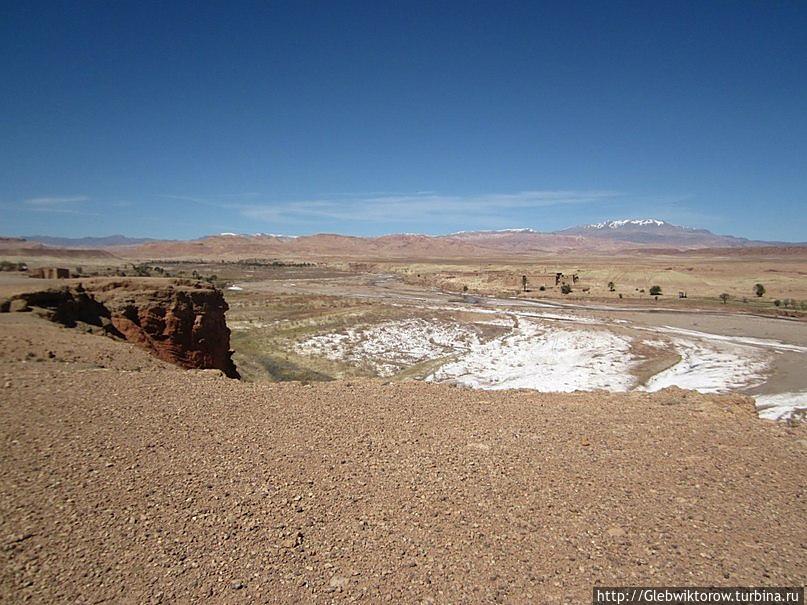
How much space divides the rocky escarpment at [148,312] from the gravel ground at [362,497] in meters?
6.55

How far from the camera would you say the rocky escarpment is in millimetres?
14625

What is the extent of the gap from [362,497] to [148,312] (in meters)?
14.1

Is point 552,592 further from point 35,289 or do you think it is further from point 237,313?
point 237,313

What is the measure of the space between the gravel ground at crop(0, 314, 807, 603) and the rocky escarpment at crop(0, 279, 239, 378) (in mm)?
6549

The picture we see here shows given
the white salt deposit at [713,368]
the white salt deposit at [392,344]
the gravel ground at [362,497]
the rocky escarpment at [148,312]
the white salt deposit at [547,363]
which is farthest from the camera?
the white salt deposit at [392,344]

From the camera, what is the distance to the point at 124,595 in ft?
13.1

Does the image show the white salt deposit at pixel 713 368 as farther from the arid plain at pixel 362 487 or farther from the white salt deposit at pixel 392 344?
the arid plain at pixel 362 487

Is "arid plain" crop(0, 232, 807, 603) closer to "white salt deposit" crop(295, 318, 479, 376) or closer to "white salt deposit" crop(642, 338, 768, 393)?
"white salt deposit" crop(642, 338, 768, 393)

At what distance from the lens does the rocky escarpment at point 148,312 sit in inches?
576

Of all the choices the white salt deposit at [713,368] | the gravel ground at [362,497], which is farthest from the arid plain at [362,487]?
the white salt deposit at [713,368]

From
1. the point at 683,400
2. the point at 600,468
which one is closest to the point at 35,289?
the point at 600,468

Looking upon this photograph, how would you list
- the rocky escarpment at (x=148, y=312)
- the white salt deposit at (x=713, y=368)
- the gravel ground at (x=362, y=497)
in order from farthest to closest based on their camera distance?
the white salt deposit at (x=713, y=368)
the rocky escarpment at (x=148, y=312)
the gravel ground at (x=362, y=497)

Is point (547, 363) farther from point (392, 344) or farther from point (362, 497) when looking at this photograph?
point (362, 497)

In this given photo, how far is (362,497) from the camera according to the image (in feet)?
19.2
